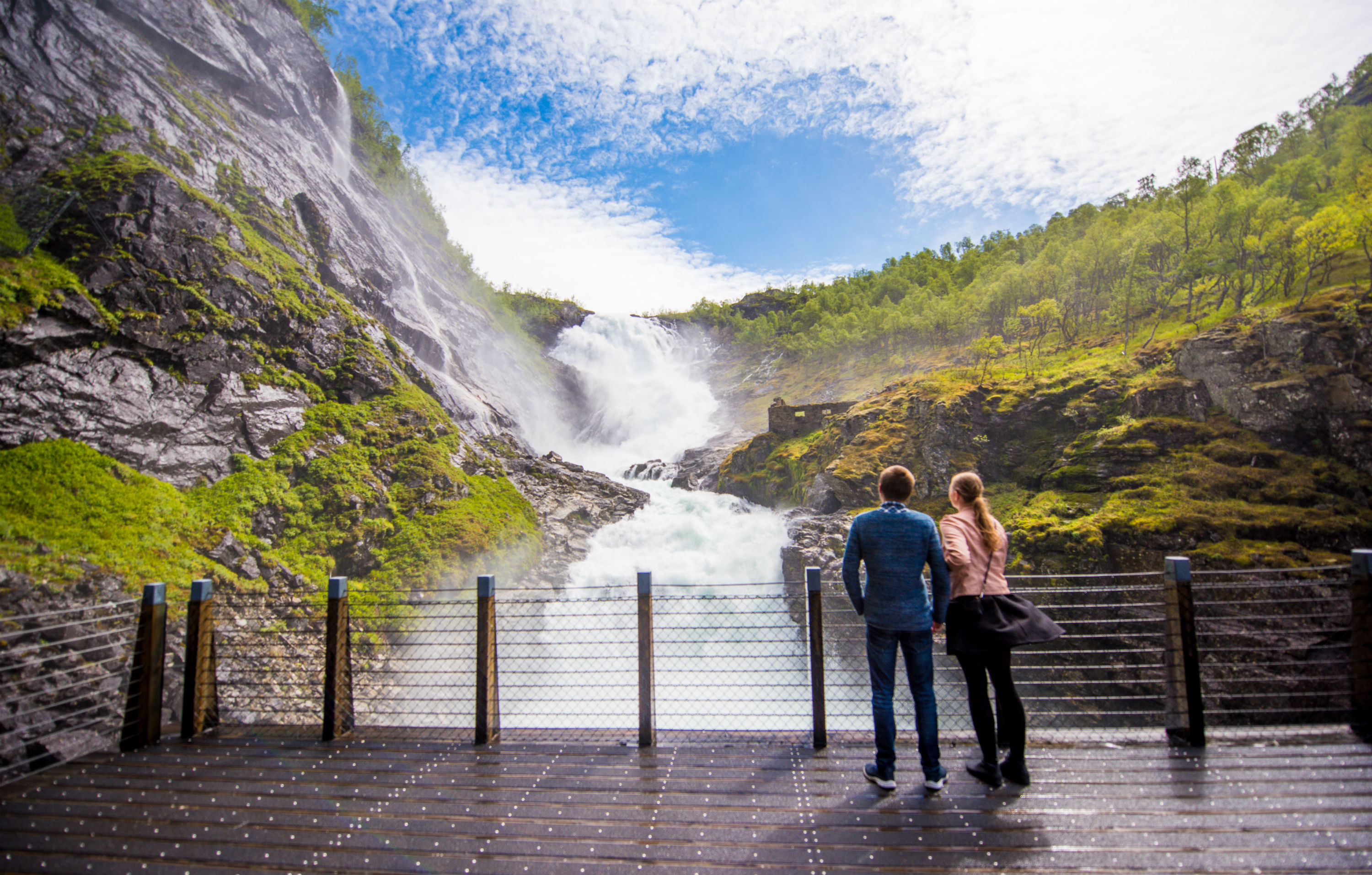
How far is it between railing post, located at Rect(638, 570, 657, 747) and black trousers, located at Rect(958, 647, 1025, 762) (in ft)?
7.71

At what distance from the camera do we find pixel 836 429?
21.3 m

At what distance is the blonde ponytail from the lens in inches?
141

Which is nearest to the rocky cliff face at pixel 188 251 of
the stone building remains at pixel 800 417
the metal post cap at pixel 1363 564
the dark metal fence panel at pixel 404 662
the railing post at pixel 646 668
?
the dark metal fence panel at pixel 404 662

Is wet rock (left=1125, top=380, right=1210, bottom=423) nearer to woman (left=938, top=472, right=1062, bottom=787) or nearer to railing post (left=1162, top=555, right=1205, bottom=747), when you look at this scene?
railing post (left=1162, top=555, right=1205, bottom=747)

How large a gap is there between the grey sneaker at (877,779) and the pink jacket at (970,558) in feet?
4.42

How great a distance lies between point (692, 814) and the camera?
348 centimetres

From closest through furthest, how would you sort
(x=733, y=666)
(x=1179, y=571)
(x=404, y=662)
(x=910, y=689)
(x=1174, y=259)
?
1. (x=910, y=689)
2. (x=1179, y=571)
3. (x=404, y=662)
4. (x=733, y=666)
5. (x=1174, y=259)

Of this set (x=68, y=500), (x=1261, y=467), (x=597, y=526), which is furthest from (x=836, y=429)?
(x=68, y=500)

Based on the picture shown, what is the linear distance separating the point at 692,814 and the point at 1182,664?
3.92 metres

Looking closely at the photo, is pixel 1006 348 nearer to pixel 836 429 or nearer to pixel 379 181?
pixel 836 429

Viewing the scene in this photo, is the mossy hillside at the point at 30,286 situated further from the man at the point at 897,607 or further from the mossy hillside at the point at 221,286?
the man at the point at 897,607

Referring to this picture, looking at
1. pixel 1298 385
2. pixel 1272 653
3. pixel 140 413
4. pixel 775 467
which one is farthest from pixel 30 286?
pixel 1298 385

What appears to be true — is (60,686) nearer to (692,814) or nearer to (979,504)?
(692,814)

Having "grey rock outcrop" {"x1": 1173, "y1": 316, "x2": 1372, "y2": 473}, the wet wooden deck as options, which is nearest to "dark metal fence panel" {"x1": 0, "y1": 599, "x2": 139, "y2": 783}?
the wet wooden deck
